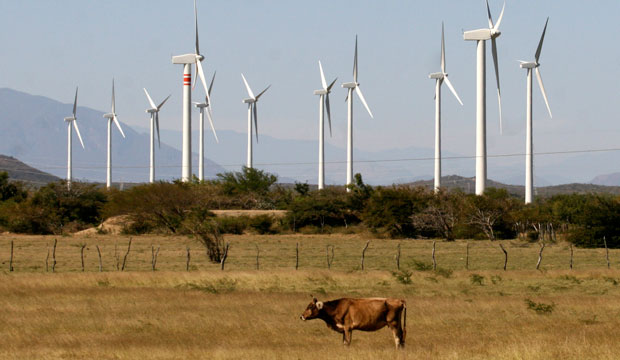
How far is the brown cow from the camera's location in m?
22.5

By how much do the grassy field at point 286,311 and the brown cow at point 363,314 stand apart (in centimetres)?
56

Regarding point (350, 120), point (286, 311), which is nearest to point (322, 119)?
point (350, 120)

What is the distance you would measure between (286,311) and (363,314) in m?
8.74

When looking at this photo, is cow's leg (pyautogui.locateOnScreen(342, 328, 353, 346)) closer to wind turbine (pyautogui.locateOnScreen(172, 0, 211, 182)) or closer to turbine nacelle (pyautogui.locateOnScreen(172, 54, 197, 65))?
wind turbine (pyautogui.locateOnScreen(172, 0, 211, 182))

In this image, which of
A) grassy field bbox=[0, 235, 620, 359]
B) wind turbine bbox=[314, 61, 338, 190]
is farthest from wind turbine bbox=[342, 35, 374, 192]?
grassy field bbox=[0, 235, 620, 359]

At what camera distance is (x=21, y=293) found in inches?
1452

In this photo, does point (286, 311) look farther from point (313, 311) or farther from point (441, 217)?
point (441, 217)

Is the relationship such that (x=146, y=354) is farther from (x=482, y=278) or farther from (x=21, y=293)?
(x=482, y=278)

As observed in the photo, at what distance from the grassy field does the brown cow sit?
0.56 m

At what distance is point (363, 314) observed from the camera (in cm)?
2252

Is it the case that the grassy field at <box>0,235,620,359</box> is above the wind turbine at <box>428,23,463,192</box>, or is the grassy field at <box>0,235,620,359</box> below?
below

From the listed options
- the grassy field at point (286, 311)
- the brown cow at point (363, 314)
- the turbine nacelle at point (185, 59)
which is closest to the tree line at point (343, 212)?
the turbine nacelle at point (185, 59)

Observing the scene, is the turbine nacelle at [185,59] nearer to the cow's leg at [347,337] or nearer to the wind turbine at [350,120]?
the wind turbine at [350,120]

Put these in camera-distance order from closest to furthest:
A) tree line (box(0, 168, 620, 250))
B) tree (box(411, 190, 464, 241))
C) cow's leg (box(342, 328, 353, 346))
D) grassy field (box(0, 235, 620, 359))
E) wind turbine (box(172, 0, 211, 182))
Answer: cow's leg (box(342, 328, 353, 346))
grassy field (box(0, 235, 620, 359))
tree line (box(0, 168, 620, 250))
tree (box(411, 190, 464, 241))
wind turbine (box(172, 0, 211, 182))
